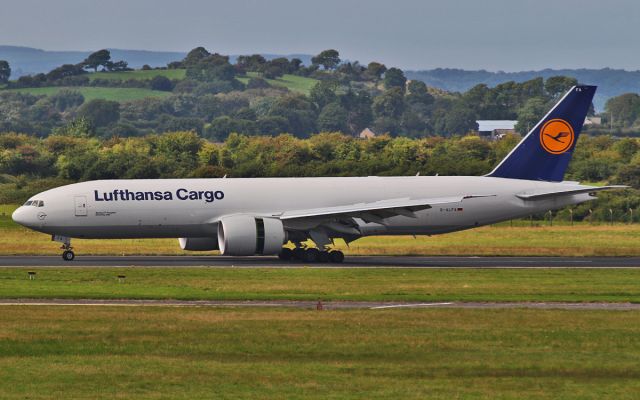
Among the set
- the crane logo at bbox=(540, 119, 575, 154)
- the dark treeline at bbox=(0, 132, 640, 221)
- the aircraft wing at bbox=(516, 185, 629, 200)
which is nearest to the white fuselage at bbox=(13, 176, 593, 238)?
the aircraft wing at bbox=(516, 185, 629, 200)

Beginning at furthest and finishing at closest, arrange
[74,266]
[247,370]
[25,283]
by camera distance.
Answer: [74,266]
[25,283]
[247,370]

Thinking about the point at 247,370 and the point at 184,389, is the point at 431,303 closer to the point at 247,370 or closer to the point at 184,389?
the point at 247,370

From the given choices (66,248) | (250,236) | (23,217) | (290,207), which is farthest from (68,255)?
(290,207)

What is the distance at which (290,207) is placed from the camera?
59062 mm

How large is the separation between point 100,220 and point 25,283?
39.0 feet

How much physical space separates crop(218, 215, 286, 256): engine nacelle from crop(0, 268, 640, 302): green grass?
3.40 metres

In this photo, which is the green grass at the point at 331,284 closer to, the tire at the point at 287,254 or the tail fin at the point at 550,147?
the tire at the point at 287,254

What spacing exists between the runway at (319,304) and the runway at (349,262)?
14224mm

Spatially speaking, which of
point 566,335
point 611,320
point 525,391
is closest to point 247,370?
point 525,391

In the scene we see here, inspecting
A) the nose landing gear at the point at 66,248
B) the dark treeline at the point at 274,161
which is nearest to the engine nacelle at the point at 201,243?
the nose landing gear at the point at 66,248

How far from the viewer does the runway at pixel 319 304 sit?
125 feet

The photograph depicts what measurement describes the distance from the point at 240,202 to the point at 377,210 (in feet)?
21.3

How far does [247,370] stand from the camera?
26484 millimetres

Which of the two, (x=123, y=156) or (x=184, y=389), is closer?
(x=184, y=389)
